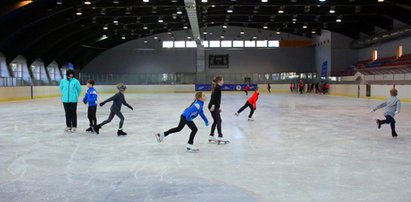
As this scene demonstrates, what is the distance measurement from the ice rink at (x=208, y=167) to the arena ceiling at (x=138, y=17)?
19.3 meters

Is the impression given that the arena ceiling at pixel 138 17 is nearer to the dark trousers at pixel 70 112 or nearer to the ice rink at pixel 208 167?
the dark trousers at pixel 70 112

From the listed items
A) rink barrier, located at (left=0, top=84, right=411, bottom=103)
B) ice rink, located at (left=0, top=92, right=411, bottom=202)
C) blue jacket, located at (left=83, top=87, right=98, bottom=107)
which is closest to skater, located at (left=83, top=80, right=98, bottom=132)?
blue jacket, located at (left=83, top=87, right=98, bottom=107)

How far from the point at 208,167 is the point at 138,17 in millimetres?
32672

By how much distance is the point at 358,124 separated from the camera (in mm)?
11258

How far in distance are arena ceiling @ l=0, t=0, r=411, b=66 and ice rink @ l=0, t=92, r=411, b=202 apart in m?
19.3

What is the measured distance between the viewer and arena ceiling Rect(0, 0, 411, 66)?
27.4 metres

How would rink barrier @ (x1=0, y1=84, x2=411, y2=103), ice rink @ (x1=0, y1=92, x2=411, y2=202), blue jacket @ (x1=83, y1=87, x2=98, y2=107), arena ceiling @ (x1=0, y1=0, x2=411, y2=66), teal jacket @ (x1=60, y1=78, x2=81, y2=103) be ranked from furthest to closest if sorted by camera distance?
arena ceiling @ (x1=0, y1=0, x2=411, y2=66)
rink barrier @ (x1=0, y1=84, x2=411, y2=103)
teal jacket @ (x1=60, y1=78, x2=81, y2=103)
blue jacket @ (x1=83, y1=87, x2=98, y2=107)
ice rink @ (x1=0, y1=92, x2=411, y2=202)

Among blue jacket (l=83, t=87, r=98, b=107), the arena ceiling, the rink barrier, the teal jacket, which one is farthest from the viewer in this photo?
the arena ceiling

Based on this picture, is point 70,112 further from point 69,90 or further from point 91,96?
point 91,96

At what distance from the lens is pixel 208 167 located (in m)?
5.55

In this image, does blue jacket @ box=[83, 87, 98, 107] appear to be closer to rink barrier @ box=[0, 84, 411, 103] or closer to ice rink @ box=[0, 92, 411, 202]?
ice rink @ box=[0, 92, 411, 202]

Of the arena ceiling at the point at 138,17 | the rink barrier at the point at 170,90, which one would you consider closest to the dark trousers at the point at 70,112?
the arena ceiling at the point at 138,17

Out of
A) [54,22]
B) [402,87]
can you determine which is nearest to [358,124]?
[402,87]

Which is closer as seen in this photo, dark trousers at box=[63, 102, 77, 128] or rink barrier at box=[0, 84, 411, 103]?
dark trousers at box=[63, 102, 77, 128]
